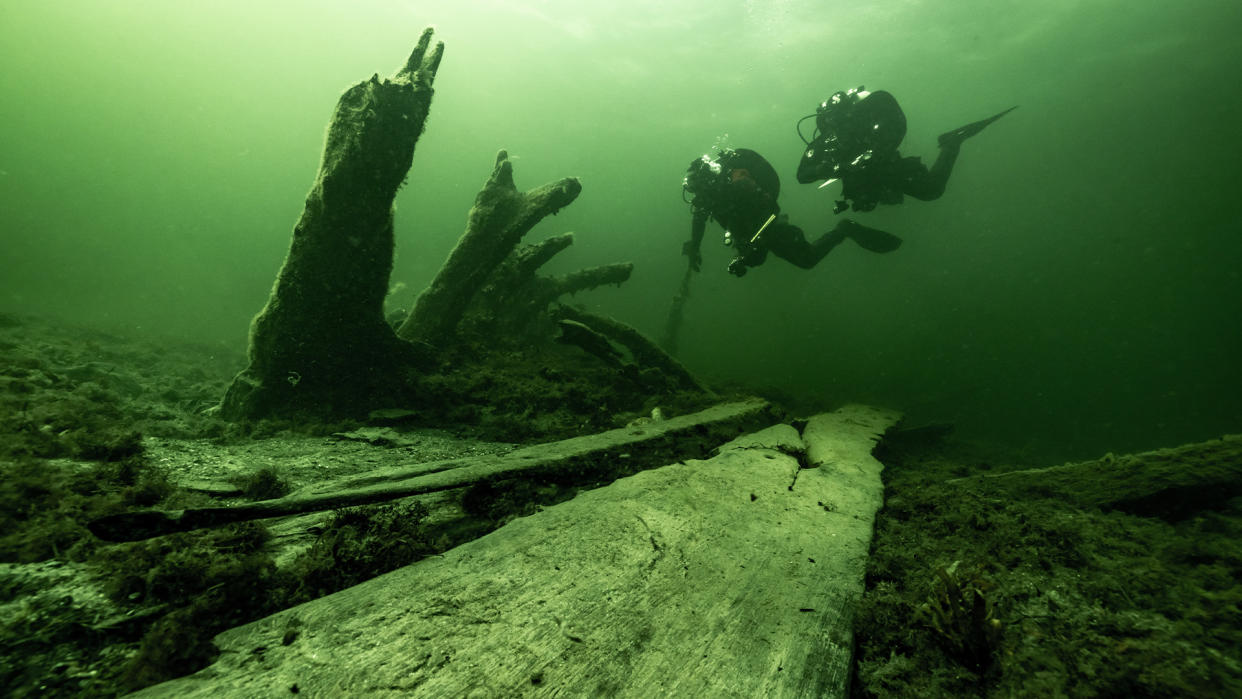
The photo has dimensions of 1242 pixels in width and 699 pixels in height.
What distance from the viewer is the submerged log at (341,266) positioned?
4664 millimetres

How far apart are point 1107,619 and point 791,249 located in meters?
9.15

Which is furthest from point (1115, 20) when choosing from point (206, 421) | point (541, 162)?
point (541, 162)

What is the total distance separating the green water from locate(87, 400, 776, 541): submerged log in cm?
438

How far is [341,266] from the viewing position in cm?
488

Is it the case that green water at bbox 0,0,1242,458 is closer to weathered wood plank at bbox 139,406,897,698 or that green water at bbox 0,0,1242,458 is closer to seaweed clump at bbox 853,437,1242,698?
weathered wood plank at bbox 139,406,897,698

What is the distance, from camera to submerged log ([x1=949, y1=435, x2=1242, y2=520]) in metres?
2.98

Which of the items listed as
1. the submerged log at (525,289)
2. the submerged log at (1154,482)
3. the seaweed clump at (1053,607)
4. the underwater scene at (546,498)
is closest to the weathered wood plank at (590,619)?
the underwater scene at (546,498)

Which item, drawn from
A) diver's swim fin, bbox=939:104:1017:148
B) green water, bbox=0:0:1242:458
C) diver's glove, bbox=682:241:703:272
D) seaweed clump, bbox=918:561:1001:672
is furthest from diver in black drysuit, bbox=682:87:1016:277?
seaweed clump, bbox=918:561:1001:672

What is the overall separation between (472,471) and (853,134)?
35.4 feet

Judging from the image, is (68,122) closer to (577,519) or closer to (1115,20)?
(577,519)

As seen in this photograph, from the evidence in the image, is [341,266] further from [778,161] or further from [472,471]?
[778,161]

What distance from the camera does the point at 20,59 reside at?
79125 mm

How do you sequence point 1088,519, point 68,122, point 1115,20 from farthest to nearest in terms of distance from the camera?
point 68,122 → point 1115,20 → point 1088,519

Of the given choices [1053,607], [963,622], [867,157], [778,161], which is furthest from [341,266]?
[778,161]
